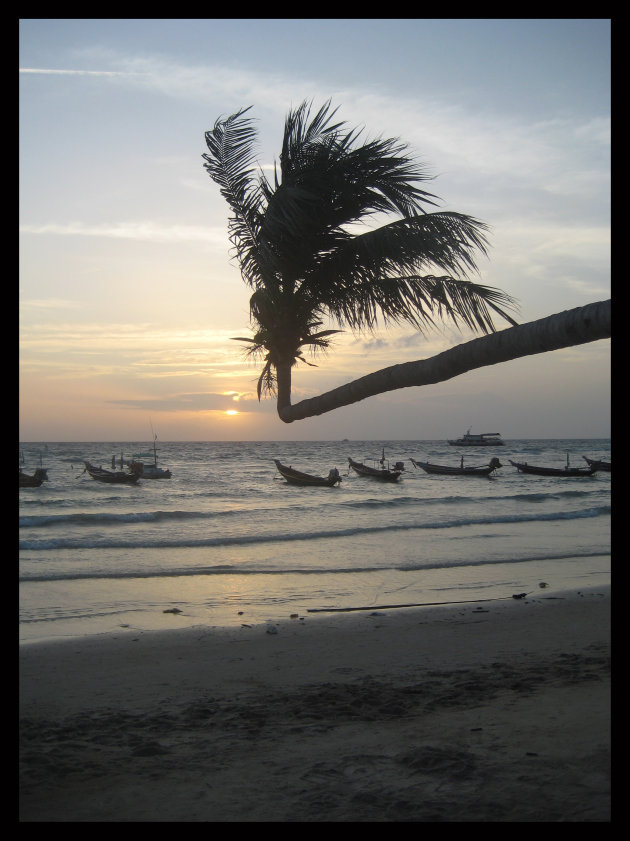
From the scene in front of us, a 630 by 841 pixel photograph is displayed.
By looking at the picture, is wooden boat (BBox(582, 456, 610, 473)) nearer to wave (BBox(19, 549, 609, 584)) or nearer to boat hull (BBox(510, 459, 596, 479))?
boat hull (BBox(510, 459, 596, 479))

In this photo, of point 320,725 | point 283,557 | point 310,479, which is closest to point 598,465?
point 310,479

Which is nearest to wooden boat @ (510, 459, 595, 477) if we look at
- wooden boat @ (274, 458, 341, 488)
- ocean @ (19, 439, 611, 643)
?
ocean @ (19, 439, 611, 643)

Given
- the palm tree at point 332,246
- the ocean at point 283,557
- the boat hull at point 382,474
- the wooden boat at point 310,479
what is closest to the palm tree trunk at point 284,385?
the palm tree at point 332,246

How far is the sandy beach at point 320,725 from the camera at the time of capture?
4.27 metres

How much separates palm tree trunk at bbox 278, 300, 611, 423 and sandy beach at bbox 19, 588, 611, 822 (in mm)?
2407

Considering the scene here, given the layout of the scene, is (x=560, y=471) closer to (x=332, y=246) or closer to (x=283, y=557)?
(x=283, y=557)

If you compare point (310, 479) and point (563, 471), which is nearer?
point (310, 479)

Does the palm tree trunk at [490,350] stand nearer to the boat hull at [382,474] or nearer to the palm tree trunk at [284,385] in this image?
the palm tree trunk at [284,385]

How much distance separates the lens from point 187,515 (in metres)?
28.0

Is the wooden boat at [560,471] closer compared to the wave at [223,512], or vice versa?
the wave at [223,512]

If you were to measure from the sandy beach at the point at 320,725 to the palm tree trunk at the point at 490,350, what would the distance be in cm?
241

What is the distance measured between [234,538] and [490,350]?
61.4ft

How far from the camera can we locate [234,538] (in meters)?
21.2
